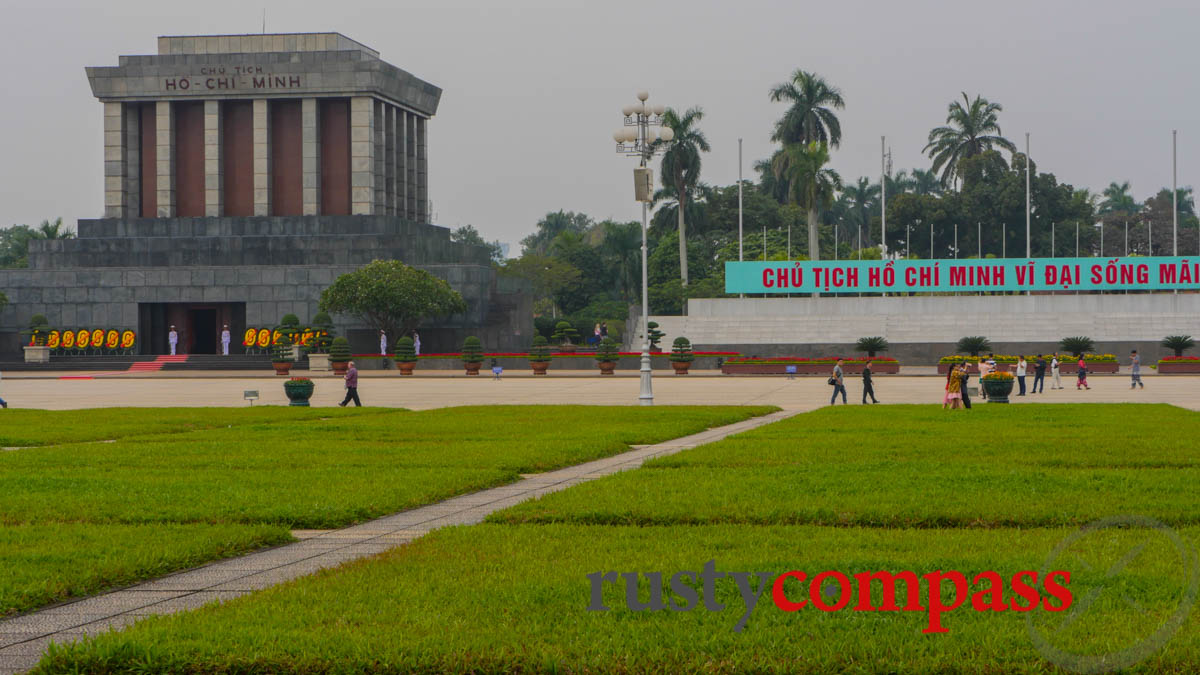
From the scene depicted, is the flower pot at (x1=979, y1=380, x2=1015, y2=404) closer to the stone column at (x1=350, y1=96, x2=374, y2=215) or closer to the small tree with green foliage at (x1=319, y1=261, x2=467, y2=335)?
the small tree with green foliage at (x1=319, y1=261, x2=467, y2=335)

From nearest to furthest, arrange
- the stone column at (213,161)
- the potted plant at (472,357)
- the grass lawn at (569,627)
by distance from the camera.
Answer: the grass lawn at (569,627), the potted plant at (472,357), the stone column at (213,161)

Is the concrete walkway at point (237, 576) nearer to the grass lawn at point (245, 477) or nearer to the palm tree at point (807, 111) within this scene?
the grass lawn at point (245, 477)

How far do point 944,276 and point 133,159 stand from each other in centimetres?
5509

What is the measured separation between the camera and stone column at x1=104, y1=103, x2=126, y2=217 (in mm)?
84750

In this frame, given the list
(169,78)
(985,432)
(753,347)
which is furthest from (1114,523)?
(169,78)

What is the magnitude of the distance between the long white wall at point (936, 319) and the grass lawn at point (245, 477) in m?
53.0

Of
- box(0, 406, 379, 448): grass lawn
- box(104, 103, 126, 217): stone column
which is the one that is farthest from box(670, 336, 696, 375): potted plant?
box(104, 103, 126, 217): stone column

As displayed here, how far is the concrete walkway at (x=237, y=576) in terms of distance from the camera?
830cm

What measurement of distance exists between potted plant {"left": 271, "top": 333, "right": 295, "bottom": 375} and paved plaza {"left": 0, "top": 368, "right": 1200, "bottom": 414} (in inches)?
88.6

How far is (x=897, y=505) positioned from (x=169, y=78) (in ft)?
261

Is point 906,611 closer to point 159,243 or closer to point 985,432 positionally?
point 985,432

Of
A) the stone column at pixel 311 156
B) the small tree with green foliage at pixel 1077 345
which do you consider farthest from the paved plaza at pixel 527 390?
the stone column at pixel 311 156

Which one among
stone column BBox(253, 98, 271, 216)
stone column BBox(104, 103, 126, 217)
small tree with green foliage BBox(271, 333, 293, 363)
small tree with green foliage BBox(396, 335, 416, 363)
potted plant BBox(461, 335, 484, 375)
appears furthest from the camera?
stone column BBox(104, 103, 126, 217)

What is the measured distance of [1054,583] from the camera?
8922 mm
